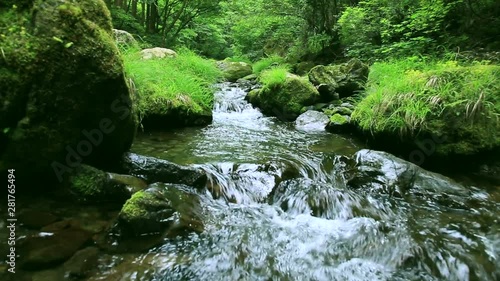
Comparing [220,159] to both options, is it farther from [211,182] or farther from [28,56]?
[28,56]

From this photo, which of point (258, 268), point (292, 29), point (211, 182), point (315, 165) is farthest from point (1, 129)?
point (292, 29)

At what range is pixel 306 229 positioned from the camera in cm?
360

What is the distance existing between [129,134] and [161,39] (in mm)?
11836

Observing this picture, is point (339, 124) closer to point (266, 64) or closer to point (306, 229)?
point (306, 229)

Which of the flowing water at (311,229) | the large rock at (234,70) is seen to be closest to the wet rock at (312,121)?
the flowing water at (311,229)

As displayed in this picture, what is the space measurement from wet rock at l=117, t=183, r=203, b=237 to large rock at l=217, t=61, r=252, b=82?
11.2 meters

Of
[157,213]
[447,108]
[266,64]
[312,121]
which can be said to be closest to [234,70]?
[266,64]

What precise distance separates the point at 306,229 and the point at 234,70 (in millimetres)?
12033

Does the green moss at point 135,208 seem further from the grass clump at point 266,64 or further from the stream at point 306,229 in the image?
the grass clump at point 266,64

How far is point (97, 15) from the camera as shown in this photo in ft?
11.4

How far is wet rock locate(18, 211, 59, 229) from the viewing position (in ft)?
9.83

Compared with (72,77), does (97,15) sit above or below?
above

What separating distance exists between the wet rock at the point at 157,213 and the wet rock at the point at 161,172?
0.42m

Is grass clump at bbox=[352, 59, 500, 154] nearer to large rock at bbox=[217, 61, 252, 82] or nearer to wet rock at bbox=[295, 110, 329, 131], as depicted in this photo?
wet rock at bbox=[295, 110, 329, 131]
